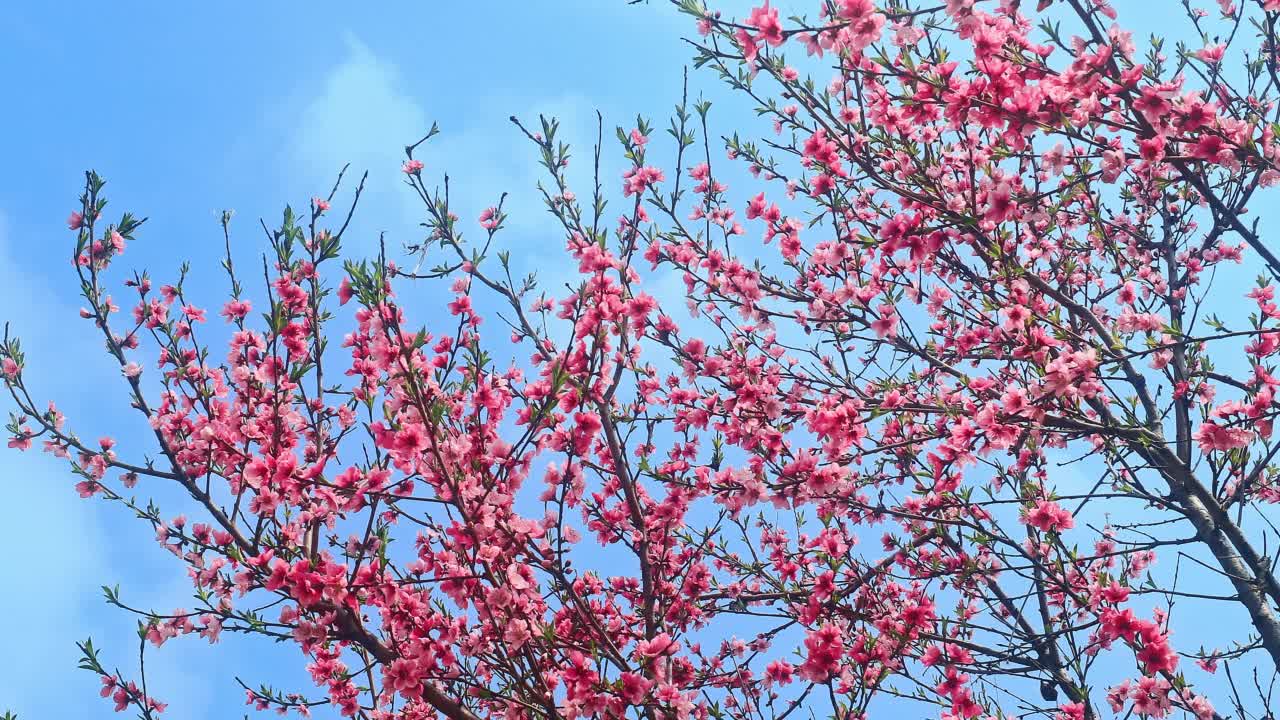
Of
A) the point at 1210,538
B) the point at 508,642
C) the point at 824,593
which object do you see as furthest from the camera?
the point at 1210,538

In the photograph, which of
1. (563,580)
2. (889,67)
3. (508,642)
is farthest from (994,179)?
(508,642)

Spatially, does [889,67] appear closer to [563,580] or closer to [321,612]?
[563,580]

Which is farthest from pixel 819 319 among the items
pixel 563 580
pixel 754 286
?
pixel 563 580

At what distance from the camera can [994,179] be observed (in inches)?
182

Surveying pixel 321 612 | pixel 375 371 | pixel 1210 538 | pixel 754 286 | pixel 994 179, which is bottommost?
pixel 321 612

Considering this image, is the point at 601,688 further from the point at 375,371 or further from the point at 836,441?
the point at 375,371

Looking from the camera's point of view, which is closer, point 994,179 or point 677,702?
point 677,702

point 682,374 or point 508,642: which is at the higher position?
point 682,374

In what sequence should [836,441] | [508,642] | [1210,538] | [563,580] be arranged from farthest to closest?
[1210,538] → [836,441] → [563,580] → [508,642]

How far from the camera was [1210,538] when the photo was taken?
5.36 metres

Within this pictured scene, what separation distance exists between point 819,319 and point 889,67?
2.14m

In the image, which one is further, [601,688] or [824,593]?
[824,593]

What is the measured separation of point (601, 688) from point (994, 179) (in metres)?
3.47

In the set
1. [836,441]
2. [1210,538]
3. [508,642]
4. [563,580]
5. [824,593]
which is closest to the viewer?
[508,642]
